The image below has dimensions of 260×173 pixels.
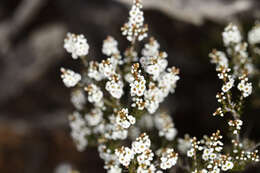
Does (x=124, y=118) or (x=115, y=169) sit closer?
(x=124, y=118)

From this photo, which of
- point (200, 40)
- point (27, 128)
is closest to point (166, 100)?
point (200, 40)

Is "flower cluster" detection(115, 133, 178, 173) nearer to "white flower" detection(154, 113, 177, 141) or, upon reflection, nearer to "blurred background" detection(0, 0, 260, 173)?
"white flower" detection(154, 113, 177, 141)

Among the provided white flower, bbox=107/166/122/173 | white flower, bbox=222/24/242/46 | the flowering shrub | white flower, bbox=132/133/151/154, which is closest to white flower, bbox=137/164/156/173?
the flowering shrub

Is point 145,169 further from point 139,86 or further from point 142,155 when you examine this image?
point 139,86

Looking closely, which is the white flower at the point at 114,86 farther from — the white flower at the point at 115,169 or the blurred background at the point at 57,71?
the blurred background at the point at 57,71

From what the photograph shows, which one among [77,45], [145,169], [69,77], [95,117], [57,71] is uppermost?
[57,71]

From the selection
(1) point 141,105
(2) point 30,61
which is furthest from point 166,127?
(2) point 30,61

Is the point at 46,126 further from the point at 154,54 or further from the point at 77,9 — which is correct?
the point at 154,54
